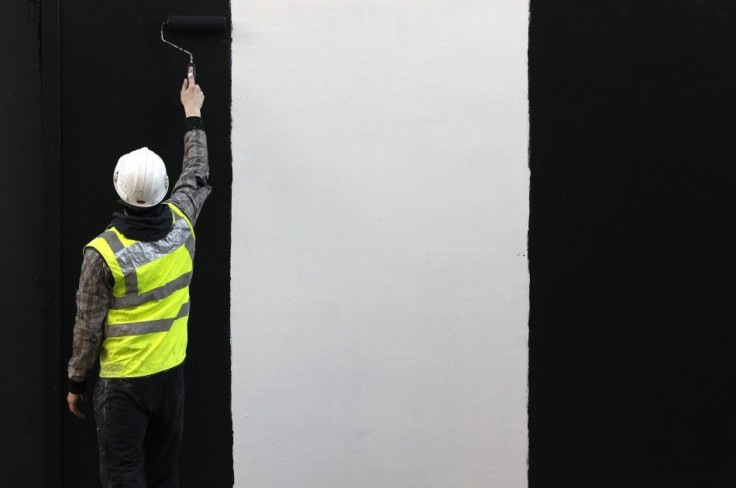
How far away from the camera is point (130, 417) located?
9.50ft

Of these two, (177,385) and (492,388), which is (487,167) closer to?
(492,388)

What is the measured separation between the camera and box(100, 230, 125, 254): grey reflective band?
278 centimetres

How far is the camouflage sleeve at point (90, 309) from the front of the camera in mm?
2770

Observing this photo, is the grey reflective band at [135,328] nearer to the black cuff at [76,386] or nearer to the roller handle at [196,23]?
the black cuff at [76,386]

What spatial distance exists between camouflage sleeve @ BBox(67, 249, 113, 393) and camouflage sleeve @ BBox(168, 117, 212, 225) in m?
0.43

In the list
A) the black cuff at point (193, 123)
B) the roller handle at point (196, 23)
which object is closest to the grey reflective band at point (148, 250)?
the black cuff at point (193, 123)

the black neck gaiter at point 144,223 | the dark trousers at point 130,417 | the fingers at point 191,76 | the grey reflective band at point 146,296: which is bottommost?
the dark trousers at point 130,417
